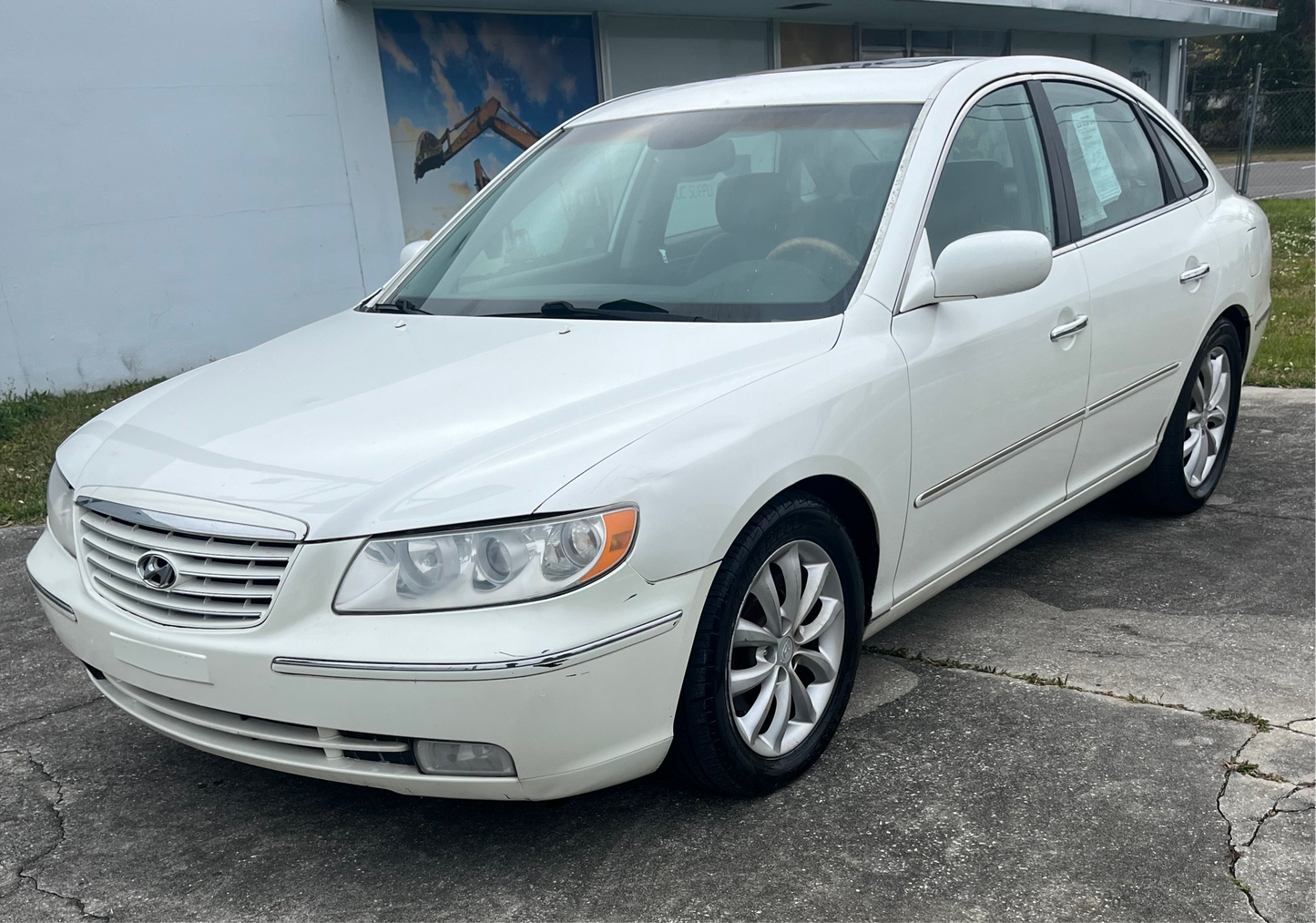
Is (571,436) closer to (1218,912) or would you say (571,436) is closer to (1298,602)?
(1218,912)

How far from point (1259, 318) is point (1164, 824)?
3062mm

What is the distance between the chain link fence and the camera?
19891 mm

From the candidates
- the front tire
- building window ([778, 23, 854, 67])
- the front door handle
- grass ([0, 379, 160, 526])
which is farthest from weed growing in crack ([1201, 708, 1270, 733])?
building window ([778, 23, 854, 67])

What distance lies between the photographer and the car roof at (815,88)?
3.60 meters

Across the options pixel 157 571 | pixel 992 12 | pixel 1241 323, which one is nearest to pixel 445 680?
pixel 157 571

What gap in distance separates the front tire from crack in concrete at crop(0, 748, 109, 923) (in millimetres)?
1328

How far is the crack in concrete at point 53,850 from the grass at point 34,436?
2.63m

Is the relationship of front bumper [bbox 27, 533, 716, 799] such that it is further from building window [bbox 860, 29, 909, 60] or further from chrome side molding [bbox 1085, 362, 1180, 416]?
building window [bbox 860, 29, 909, 60]

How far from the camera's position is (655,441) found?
2.53 m

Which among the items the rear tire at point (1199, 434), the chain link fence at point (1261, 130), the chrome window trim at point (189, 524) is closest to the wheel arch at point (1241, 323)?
the rear tire at point (1199, 434)

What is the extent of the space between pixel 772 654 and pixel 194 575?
130 centimetres

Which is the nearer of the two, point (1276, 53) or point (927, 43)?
point (927, 43)

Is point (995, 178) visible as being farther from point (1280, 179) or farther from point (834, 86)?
point (1280, 179)

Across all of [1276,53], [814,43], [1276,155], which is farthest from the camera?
[1276,53]
